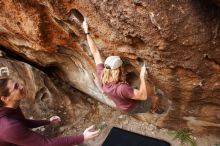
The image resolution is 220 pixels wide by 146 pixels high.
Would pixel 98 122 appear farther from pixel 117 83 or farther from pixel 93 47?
pixel 117 83

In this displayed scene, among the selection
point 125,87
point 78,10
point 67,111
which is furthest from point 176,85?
point 67,111

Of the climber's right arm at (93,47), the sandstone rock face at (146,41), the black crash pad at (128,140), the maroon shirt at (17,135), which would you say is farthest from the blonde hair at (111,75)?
the black crash pad at (128,140)

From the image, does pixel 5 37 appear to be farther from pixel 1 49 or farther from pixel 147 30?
pixel 147 30

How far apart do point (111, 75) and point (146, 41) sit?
596 millimetres

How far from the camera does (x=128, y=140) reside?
6434 mm

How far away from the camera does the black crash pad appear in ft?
20.8

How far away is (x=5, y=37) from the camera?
666 cm

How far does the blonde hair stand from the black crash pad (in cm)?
217

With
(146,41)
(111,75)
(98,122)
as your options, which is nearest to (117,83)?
(111,75)

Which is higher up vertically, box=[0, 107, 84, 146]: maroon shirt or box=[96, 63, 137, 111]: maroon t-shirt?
box=[96, 63, 137, 111]: maroon t-shirt

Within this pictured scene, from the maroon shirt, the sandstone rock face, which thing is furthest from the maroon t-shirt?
the maroon shirt

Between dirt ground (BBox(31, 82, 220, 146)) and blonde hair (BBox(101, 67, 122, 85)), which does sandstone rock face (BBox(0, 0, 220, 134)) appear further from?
blonde hair (BBox(101, 67, 122, 85))

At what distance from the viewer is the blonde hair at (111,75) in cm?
439

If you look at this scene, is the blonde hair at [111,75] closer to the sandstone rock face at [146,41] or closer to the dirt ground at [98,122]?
the sandstone rock face at [146,41]
